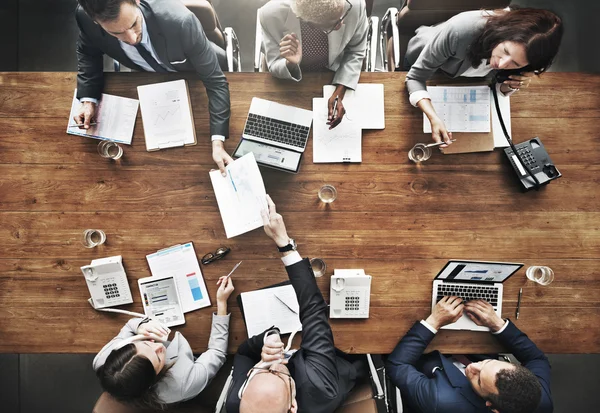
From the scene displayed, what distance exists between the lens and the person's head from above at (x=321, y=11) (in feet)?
5.02

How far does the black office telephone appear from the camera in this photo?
6.01 feet

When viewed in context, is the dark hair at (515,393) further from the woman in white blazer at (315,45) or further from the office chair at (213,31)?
the office chair at (213,31)

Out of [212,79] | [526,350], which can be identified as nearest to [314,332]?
[526,350]

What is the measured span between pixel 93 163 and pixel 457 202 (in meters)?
1.75

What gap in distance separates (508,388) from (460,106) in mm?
1271

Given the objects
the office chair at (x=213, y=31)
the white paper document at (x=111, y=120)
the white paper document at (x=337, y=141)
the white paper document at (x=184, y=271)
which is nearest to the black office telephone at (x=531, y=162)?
the white paper document at (x=337, y=141)

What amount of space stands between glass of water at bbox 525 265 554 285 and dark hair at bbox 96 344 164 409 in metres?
Answer: 1.73

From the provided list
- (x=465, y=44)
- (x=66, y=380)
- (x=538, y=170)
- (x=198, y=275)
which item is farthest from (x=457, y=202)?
(x=66, y=380)

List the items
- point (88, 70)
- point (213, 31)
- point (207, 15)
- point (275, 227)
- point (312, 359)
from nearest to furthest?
point (312, 359) < point (275, 227) < point (88, 70) < point (207, 15) < point (213, 31)

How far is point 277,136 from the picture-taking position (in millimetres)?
1873

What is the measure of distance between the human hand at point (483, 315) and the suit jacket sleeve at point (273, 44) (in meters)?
1.34

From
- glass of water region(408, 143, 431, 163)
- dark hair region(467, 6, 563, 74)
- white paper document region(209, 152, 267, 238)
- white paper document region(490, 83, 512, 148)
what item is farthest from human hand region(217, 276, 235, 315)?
dark hair region(467, 6, 563, 74)

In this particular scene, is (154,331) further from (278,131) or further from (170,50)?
(170,50)

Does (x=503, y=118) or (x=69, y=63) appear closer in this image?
(x=503, y=118)
